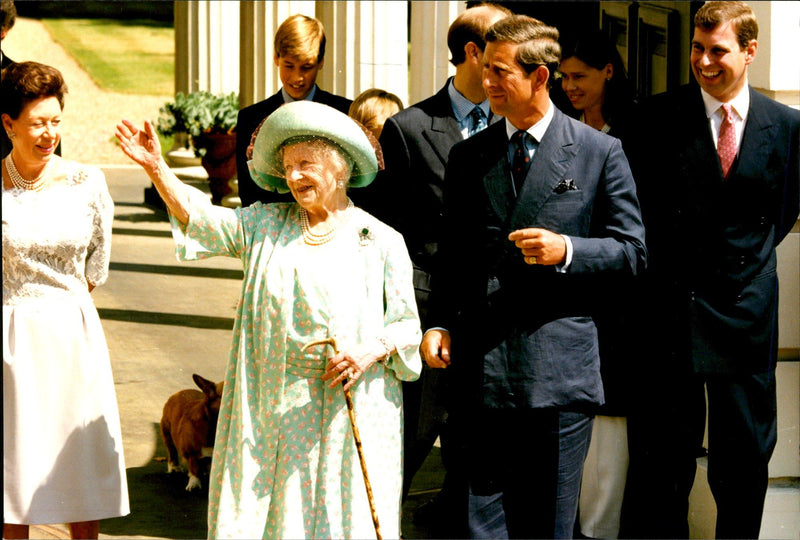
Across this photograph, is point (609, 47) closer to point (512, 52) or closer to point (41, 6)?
point (512, 52)

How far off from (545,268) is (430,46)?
14.0 feet

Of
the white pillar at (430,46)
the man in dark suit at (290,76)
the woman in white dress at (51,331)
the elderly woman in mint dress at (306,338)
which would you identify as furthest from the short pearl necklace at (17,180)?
the white pillar at (430,46)

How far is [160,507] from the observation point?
6.23 m

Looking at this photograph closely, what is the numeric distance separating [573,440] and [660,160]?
3.99ft

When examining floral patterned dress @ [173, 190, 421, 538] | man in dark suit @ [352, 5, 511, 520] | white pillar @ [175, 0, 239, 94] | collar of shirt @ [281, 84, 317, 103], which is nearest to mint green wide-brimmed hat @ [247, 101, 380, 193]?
floral patterned dress @ [173, 190, 421, 538]

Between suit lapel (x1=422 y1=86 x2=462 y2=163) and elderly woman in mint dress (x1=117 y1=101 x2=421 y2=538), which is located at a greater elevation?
suit lapel (x1=422 y1=86 x2=462 y2=163)

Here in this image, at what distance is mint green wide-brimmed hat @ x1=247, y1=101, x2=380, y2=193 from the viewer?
4.48 meters

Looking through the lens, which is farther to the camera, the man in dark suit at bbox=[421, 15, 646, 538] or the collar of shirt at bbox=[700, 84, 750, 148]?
the collar of shirt at bbox=[700, 84, 750, 148]

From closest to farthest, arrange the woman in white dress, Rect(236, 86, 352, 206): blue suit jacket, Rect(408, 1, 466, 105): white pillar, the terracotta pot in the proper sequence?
1. the woman in white dress
2. Rect(236, 86, 352, 206): blue suit jacket
3. Rect(408, 1, 466, 105): white pillar
4. the terracotta pot

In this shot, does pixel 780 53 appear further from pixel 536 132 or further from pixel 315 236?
pixel 315 236

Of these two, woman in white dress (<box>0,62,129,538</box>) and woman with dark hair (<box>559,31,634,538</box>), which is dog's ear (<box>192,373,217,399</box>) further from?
woman with dark hair (<box>559,31,634,538</box>)

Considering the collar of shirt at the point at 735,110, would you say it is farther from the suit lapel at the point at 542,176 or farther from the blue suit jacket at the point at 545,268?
the suit lapel at the point at 542,176

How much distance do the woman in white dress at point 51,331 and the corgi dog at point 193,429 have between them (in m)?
1.12

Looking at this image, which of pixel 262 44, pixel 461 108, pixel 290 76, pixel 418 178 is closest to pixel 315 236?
pixel 418 178
